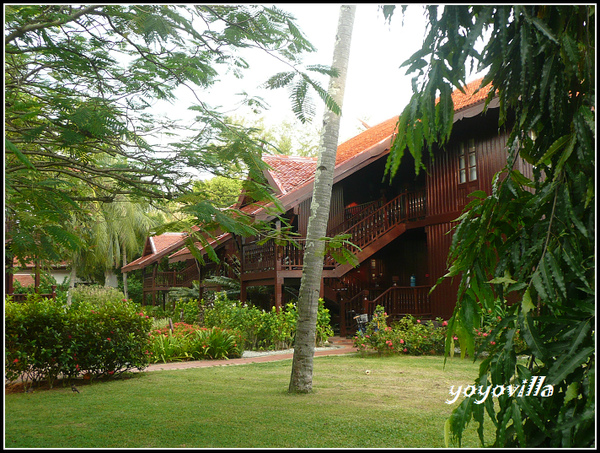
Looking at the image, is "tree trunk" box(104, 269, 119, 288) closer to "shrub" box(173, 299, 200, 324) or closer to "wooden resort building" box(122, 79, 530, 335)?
"shrub" box(173, 299, 200, 324)

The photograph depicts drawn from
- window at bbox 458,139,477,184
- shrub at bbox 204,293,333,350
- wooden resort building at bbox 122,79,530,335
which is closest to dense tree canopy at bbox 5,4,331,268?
wooden resort building at bbox 122,79,530,335

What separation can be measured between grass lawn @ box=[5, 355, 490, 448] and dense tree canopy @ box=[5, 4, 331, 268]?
202cm

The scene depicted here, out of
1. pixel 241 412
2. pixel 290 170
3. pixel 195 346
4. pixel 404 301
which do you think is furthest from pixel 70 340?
pixel 290 170

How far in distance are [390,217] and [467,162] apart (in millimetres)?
3032

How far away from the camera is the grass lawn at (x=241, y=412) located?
16.5ft

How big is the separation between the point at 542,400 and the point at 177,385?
277 inches

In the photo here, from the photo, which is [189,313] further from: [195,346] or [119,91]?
[119,91]

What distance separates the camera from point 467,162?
47.5 feet

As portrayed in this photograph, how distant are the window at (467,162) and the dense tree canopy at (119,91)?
10188 mm

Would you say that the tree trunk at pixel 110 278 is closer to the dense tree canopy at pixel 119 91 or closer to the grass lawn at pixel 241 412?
the grass lawn at pixel 241 412

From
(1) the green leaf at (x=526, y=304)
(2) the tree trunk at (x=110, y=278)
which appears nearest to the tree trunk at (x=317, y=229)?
(1) the green leaf at (x=526, y=304)

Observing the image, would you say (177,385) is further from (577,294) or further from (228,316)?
(577,294)

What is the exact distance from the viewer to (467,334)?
9.21 feet

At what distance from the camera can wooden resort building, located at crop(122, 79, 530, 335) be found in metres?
14.1
